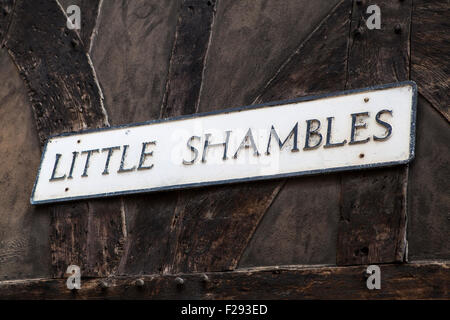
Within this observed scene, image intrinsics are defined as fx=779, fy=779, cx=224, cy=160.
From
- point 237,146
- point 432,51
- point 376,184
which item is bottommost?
point 376,184

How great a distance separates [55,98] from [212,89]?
0.85 m

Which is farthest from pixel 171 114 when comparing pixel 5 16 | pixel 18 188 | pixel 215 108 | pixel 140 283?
pixel 5 16

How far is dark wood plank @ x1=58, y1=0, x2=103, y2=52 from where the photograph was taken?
147 inches

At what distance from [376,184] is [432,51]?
1.77 ft

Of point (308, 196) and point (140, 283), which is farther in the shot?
point (140, 283)

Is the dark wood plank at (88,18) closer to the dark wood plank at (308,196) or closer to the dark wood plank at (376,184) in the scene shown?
the dark wood plank at (308,196)

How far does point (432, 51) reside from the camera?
9.36ft

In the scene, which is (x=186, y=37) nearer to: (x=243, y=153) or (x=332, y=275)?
(x=243, y=153)

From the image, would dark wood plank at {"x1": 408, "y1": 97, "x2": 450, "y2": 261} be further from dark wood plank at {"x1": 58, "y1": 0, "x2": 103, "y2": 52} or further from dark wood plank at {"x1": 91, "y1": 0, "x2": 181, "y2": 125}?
dark wood plank at {"x1": 58, "y1": 0, "x2": 103, "y2": 52}

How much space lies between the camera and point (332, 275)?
2721 mm

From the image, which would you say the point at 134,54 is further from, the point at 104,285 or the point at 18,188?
the point at 104,285

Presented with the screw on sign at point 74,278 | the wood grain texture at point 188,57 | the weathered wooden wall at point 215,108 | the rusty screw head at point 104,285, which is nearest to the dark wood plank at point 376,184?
the weathered wooden wall at point 215,108

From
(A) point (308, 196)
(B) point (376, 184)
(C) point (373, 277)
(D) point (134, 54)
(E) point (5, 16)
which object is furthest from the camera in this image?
(E) point (5, 16)

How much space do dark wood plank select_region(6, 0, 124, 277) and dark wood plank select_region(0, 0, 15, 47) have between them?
42 millimetres
